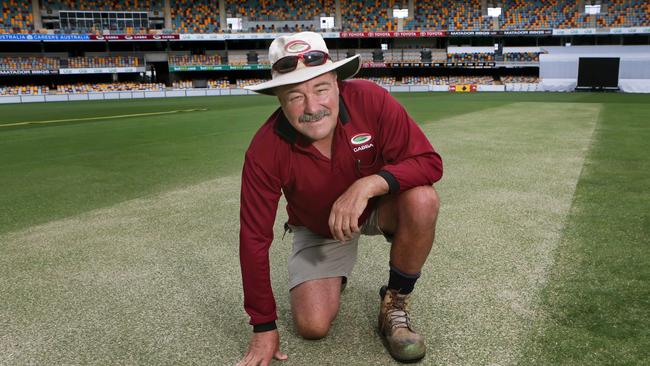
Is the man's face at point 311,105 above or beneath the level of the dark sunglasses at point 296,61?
beneath

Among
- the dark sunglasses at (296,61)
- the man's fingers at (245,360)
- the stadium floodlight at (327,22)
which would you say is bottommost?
the man's fingers at (245,360)

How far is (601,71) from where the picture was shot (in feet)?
135

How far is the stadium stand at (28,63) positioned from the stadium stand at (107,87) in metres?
2.35

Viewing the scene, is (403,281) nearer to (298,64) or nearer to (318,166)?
(318,166)

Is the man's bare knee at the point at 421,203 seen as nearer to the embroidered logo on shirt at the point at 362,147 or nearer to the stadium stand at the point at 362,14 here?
the embroidered logo on shirt at the point at 362,147

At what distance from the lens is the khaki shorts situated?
3316mm

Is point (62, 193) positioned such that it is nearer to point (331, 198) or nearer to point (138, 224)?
point (138, 224)

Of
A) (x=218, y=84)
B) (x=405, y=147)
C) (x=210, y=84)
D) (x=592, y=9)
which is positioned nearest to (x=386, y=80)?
(x=218, y=84)

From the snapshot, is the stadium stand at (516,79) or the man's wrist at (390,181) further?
the stadium stand at (516,79)

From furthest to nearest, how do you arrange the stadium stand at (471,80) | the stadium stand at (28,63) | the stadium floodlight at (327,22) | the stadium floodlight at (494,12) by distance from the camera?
the stadium floodlight at (327,22) < the stadium floodlight at (494,12) < the stadium stand at (471,80) < the stadium stand at (28,63)

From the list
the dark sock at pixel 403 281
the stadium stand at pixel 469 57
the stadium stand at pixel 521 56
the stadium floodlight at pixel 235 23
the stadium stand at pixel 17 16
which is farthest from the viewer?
the stadium floodlight at pixel 235 23

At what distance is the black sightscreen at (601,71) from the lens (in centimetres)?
4100

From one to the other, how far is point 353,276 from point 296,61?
1.86 metres

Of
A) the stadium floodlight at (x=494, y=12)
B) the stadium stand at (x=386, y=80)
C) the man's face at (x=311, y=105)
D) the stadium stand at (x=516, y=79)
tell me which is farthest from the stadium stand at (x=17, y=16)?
the man's face at (x=311, y=105)
